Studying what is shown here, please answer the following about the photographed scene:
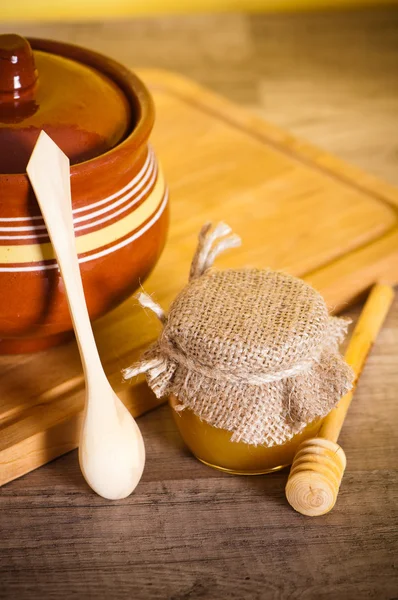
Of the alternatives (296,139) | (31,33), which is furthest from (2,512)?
(31,33)

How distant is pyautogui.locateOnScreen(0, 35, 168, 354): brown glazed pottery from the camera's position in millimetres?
543

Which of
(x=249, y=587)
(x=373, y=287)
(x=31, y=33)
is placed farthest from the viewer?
(x=31, y=33)

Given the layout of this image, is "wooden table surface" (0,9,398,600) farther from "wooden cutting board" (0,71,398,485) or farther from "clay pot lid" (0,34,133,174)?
"clay pot lid" (0,34,133,174)

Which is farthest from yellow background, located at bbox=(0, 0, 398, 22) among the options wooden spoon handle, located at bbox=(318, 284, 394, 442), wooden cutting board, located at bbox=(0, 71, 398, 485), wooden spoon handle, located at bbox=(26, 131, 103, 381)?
wooden spoon handle, located at bbox=(26, 131, 103, 381)

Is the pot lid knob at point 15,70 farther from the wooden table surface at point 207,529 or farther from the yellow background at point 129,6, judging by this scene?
the yellow background at point 129,6

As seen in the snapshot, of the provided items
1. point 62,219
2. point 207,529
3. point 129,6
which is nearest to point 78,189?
point 62,219

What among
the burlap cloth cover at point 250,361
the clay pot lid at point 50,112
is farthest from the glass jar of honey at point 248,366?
the clay pot lid at point 50,112

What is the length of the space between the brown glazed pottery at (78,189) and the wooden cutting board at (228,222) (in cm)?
5

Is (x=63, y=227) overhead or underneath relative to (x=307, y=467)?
overhead

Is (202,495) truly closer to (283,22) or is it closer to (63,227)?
(63,227)

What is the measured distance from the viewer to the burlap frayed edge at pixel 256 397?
0.53 meters

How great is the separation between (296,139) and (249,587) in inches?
23.2

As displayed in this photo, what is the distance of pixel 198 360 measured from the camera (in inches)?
20.8

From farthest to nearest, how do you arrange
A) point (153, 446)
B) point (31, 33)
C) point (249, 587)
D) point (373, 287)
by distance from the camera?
point (31, 33) < point (373, 287) < point (153, 446) < point (249, 587)
